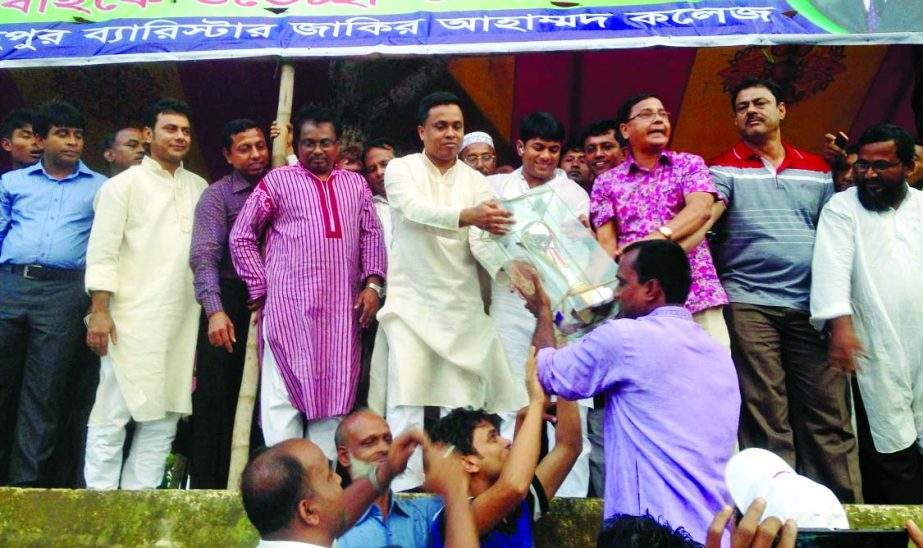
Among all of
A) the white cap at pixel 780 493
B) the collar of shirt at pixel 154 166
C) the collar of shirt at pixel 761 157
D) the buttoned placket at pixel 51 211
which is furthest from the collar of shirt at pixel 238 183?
the white cap at pixel 780 493

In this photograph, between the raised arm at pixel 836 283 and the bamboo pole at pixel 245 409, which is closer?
the raised arm at pixel 836 283

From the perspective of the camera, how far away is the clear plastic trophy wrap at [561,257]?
3826mm

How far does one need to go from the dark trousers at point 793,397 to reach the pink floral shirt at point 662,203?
261 mm

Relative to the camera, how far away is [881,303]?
4645mm

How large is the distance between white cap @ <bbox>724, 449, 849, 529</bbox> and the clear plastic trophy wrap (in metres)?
1.40

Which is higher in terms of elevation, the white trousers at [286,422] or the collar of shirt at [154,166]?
the collar of shirt at [154,166]

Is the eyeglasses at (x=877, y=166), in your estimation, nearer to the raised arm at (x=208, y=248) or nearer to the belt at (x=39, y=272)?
the raised arm at (x=208, y=248)

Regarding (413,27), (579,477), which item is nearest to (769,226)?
(579,477)

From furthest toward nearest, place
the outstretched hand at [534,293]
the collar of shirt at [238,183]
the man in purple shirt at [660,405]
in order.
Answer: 1. the collar of shirt at [238,183]
2. the outstretched hand at [534,293]
3. the man in purple shirt at [660,405]

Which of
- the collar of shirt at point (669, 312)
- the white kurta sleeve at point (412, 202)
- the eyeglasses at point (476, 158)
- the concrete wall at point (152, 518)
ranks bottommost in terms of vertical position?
the concrete wall at point (152, 518)

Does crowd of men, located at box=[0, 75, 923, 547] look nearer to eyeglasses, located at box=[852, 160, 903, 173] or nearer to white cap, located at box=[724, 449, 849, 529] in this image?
eyeglasses, located at box=[852, 160, 903, 173]

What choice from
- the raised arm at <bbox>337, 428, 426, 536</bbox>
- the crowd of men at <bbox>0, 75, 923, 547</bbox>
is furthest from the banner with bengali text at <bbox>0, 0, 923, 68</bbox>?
the raised arm at <bbox>337, 428, 426, 536</bbox>

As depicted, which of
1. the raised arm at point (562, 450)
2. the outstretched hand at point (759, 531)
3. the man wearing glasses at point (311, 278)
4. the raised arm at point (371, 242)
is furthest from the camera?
the raised arm at point (371, 242)

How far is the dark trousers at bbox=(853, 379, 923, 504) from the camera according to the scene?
181 inches
